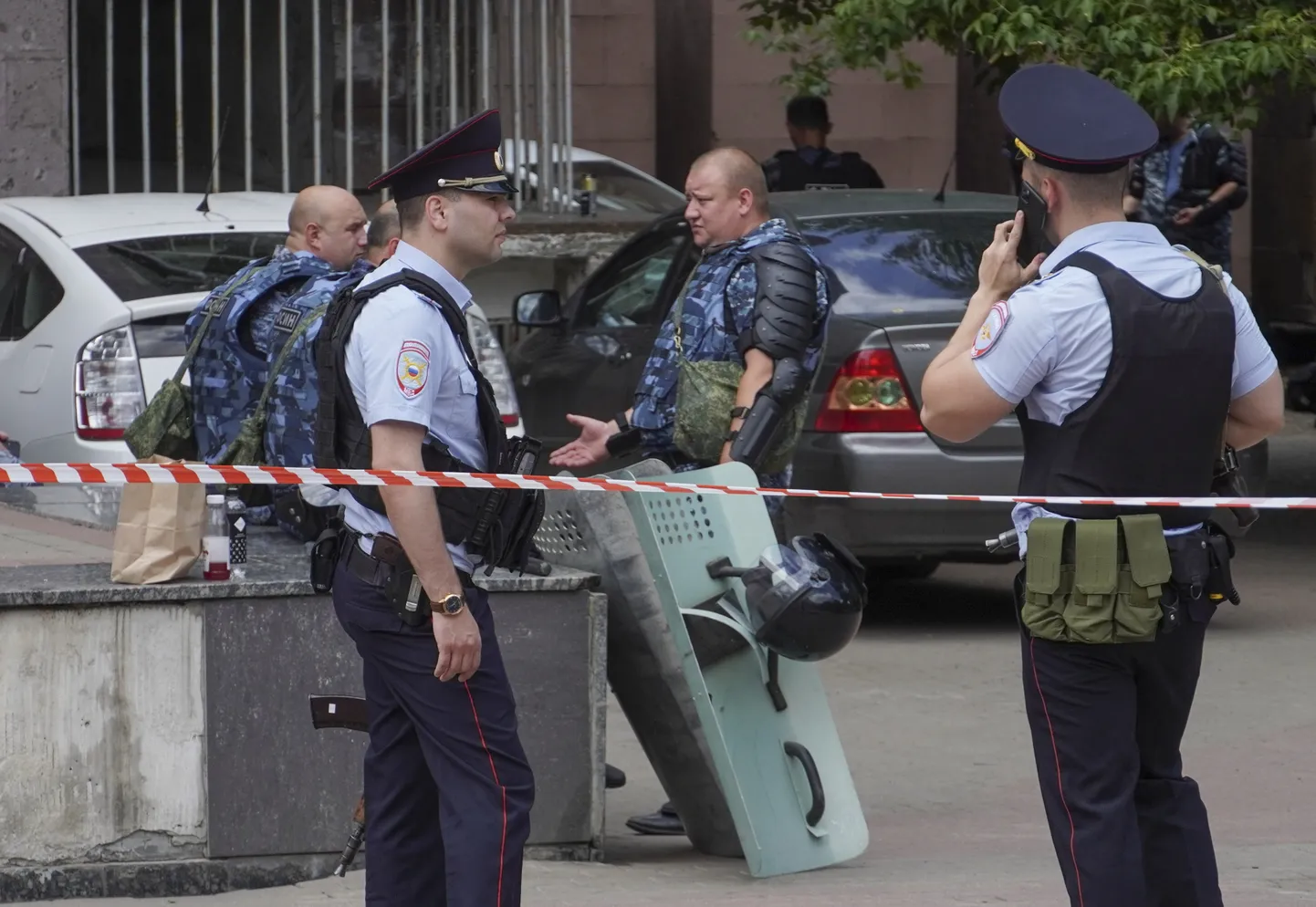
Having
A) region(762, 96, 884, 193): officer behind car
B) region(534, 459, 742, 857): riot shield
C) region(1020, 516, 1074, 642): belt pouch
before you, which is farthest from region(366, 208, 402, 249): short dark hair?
region(762, 96, 884, 193): officer behind car

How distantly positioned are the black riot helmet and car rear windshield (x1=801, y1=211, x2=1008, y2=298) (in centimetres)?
284

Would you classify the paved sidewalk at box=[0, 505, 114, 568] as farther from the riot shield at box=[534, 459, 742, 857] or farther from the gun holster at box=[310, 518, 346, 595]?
the gun holster at box=[310, 518, 346, 595]

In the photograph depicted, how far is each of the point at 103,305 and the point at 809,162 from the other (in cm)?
469

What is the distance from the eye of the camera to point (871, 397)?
7.34 meters

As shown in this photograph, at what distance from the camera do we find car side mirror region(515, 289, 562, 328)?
769 centimetres

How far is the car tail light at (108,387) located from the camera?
7059 mm

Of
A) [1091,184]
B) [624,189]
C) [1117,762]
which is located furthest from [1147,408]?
[624,189]


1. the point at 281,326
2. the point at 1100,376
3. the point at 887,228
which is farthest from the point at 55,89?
the point at 1100,376

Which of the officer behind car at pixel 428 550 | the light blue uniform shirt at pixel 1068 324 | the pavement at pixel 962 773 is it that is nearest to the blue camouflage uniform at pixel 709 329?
the pavement at pixel 962 773

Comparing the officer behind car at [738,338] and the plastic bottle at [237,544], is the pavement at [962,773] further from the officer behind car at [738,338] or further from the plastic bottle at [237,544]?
the plastic bottle at [237,544]

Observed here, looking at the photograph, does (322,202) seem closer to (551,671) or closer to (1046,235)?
(551,671)

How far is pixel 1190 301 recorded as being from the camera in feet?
11.8

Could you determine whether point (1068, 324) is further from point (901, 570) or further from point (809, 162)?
point (809, 162)

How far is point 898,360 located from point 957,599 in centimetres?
170
